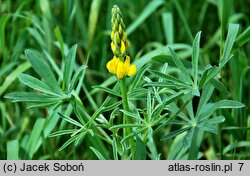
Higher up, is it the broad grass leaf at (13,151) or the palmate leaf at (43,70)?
the palmate leaf at (43,70)

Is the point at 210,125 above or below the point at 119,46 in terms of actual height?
below

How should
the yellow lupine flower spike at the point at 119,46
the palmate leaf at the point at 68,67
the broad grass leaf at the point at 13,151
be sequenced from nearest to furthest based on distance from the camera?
the yellow lupine flower spike at the point at 119,46, the palmate leaf at the point at 68,67, the broad grass leaf at the point at 13,151

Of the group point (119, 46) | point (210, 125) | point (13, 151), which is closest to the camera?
point (119, 46)

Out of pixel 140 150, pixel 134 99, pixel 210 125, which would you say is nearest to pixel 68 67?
pixel 134 99

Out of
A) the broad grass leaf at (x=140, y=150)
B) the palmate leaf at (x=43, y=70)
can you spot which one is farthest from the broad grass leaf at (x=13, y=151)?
the broad grass leaf at (x=140, y=150)

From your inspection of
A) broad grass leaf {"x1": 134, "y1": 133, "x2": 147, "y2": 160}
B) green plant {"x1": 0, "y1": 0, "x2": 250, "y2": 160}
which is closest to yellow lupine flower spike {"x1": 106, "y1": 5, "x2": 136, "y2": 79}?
green plant {"x1": 0, "y1": 0, "x2": 250, "y2": 160}

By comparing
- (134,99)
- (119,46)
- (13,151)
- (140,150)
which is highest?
(119,46)

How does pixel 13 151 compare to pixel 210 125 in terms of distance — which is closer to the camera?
pixel 210 125

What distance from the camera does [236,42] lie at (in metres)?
1.56

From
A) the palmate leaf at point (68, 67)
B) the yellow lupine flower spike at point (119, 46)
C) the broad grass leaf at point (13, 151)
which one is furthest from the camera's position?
the broad grass leaf at point (13, 151)

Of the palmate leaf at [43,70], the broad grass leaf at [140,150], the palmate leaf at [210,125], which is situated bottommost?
the broad grass leaf at [140,150]

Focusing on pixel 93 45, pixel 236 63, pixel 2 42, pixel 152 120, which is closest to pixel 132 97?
pixel 152 120

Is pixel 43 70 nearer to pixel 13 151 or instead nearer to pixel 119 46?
pixel 119 46

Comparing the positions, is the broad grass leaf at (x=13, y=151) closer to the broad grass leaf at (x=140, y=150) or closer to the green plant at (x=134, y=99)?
the green plant at (x=134, y=99)
